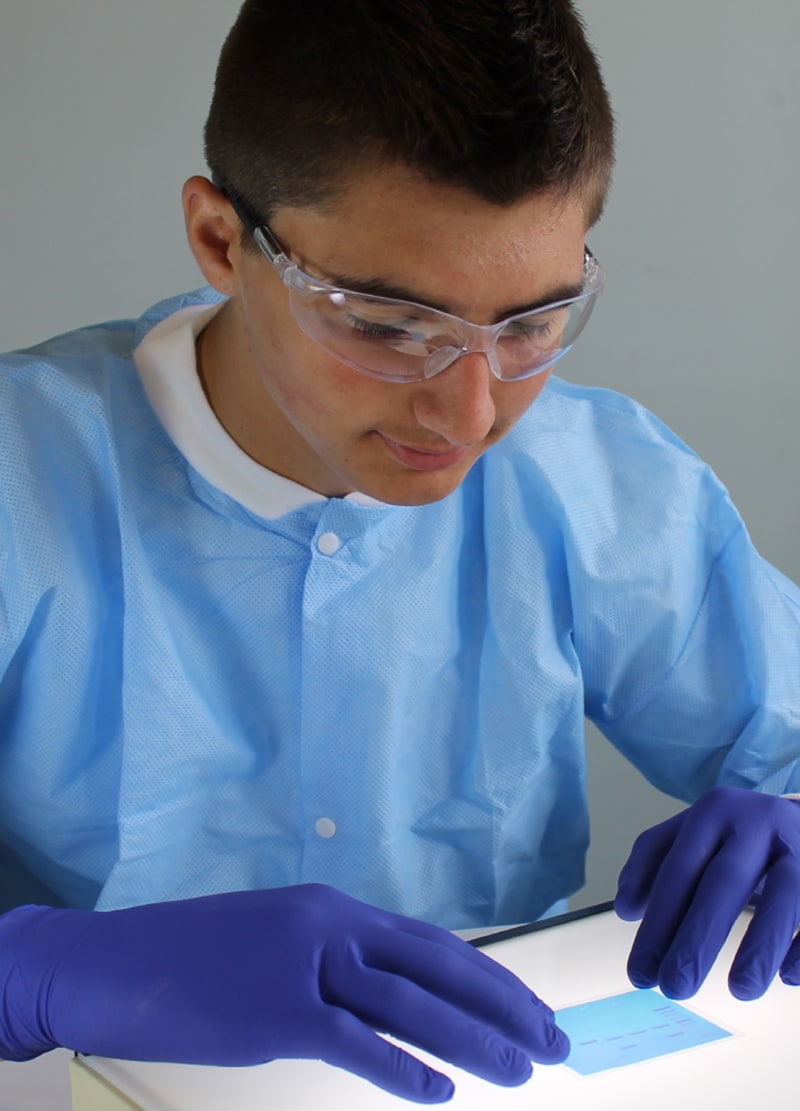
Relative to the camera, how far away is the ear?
1.13 meters

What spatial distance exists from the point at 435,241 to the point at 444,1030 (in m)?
0.54

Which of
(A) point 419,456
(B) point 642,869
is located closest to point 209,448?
(A) point 419,456

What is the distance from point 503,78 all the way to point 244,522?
48 cm

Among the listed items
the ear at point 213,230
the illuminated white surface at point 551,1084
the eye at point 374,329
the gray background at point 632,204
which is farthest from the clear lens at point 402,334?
the gray background at point 632,204

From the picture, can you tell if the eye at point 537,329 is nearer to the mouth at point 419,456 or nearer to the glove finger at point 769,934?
the mouth at point 419,456

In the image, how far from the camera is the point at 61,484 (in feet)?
4.00

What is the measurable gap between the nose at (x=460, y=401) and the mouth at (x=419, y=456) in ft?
0.11

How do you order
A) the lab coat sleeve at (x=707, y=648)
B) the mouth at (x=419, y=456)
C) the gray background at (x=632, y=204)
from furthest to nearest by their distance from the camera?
the gray background at (x=632, y=204), the lab coat sleeve at (x=707, y=648), the mouth at (x=419, y=456)

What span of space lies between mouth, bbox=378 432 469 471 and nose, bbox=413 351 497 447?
0.03 meters

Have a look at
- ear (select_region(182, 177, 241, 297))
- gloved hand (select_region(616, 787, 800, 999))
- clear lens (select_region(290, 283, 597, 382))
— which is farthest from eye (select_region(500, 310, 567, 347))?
gloved hand (select_region(616, 787, 800, 999))

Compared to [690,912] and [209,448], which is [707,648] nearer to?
[690,912]

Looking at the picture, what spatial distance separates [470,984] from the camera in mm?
887

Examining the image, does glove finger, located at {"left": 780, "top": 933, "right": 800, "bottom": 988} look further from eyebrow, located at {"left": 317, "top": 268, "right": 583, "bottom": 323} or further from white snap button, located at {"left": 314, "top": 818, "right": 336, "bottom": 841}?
eyebrow, located at {"left": 317, "top": 268, "right": 583, "bottom": 323}

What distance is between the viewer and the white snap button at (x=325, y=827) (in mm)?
1283
